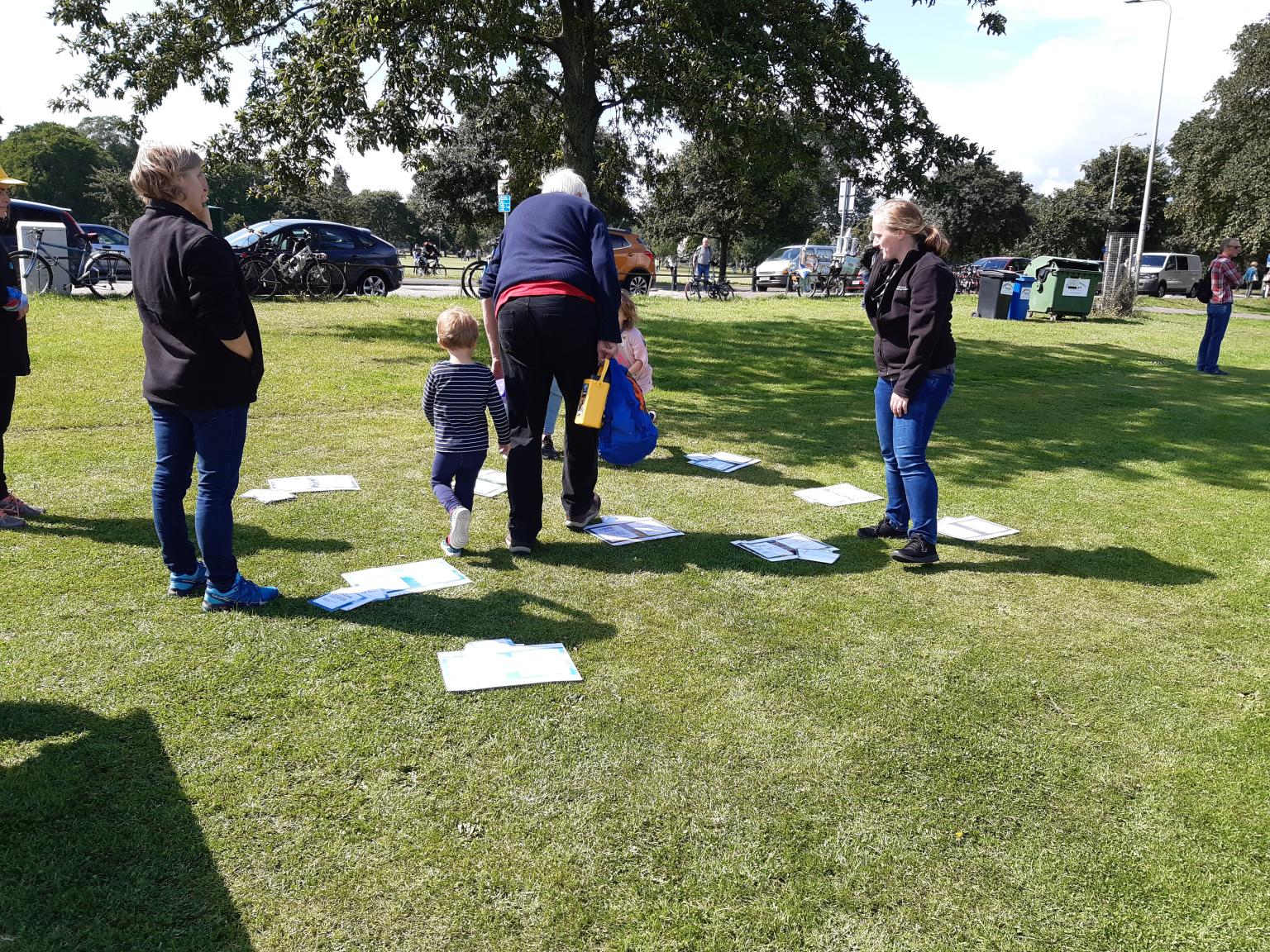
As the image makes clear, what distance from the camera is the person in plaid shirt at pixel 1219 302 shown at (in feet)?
40.8

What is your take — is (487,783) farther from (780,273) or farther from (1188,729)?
(780,273)

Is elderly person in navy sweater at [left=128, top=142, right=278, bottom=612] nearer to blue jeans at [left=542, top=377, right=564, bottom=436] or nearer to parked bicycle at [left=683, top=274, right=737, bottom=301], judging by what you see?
blue jeans at [left=542, top=377, right=564, bottom=436]

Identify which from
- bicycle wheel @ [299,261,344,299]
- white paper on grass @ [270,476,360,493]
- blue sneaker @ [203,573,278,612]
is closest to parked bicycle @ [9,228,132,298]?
bicycle wheel @ [299,261,344,299]

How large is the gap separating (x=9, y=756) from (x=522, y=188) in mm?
13675

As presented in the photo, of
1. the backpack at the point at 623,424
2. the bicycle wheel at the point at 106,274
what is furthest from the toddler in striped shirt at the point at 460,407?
the bicycle wheel at the point at 106,274

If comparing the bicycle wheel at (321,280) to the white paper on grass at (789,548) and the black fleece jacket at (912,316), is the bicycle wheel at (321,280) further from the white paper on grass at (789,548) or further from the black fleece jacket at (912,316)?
the black fleece jacket at (912,316)

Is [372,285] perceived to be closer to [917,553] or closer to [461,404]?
[461,404]

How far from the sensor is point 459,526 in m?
4.55

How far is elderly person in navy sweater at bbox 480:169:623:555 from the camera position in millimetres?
4379

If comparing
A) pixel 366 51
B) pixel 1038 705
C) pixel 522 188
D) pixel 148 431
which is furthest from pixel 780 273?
pixel 1038 705

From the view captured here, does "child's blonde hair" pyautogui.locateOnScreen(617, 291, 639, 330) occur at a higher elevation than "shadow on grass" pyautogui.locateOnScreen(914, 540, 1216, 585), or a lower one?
higher

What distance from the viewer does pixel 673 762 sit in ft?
9.45

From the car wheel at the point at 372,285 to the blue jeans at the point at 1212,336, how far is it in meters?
15.5

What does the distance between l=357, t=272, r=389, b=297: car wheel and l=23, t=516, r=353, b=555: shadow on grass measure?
1462cm
